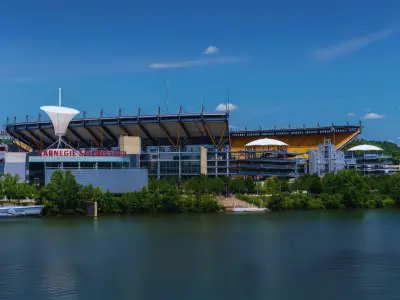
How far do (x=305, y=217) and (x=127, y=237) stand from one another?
22.1 m

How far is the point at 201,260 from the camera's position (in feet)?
107

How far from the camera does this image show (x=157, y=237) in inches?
1650

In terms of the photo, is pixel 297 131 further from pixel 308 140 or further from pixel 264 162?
pixel 264 162

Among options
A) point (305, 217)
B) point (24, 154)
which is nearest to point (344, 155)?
point (305, 217)

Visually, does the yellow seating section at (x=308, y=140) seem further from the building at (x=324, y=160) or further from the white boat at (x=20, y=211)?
the white boat at (x=20, y=211)

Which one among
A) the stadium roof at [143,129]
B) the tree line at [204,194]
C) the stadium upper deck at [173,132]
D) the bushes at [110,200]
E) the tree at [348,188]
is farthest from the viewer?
the stadium upper deck at [173,132]

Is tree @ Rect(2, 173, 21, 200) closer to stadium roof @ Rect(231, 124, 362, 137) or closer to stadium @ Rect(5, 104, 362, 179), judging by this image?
stadium @ Rect(5, 104, 362, 179)

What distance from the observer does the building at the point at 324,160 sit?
292 feet

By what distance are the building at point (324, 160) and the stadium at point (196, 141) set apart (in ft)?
4.27

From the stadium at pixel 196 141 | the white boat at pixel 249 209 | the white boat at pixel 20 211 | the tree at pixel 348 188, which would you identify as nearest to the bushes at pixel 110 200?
the white boat at pixel 20 211

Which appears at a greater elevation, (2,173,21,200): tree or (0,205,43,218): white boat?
(2,173,21,200): tree

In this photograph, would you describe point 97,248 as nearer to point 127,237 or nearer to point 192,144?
point 127,237

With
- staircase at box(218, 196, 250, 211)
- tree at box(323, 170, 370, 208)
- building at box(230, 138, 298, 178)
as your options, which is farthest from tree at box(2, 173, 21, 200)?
tree at box(323, 170, 370, 208)

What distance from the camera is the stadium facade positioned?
85812 millimetres
